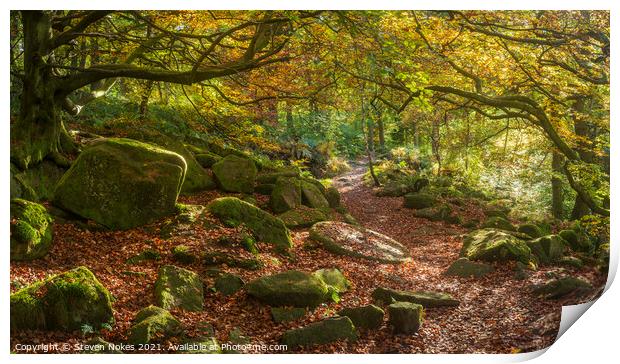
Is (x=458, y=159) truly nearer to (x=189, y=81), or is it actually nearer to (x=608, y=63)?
(x=608, y=63)

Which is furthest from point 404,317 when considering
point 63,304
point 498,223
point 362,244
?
point 63,304

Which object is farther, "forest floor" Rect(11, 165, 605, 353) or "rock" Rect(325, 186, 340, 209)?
"rock" Rect(325, 186, 340, 209)

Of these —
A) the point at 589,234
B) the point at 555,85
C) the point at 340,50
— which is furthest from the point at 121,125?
the point at 589,234

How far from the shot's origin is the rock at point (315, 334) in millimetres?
4855

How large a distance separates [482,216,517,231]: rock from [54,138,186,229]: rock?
12.8 ft

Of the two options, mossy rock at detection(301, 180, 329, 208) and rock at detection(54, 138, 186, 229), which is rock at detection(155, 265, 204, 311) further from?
mossy rock at detection(301, 180, 329, 208)

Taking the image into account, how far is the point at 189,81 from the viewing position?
5.79m

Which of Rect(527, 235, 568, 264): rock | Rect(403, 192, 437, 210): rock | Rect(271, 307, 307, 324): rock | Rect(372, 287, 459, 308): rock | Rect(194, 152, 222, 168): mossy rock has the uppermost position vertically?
Rect(194, 152, 222, 168): mossy rock

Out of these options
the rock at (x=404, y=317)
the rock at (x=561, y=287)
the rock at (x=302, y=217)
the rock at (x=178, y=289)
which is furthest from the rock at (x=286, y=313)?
the rock at (x=561, y=287)

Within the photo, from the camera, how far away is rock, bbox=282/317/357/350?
486 cm

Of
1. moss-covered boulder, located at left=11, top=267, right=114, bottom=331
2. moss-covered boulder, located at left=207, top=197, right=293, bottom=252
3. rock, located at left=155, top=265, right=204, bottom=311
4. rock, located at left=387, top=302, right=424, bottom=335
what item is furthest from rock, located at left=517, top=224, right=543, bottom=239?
moss-covered boulder, located at left=11, top=267, right=114, bottom=331

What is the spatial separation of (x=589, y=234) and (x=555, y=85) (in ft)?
6.14

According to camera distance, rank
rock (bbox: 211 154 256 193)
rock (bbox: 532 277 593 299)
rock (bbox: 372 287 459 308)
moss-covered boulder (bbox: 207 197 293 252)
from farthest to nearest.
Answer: rock (bbox: 211 154 256 193)
moss-covered boulder (bbox: 207 197 293 252)
rock (bbox: 532 277 593 299)
rock (bbox: 372 287 459 308)

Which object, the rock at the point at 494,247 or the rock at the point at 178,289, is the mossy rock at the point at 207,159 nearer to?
the rock at the point at 178,289
